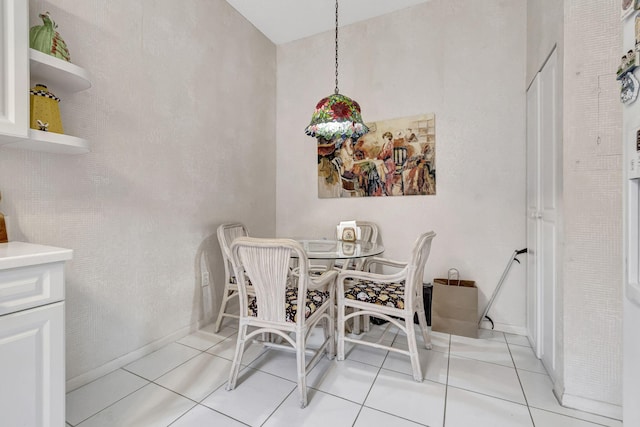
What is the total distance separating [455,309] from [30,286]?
2677mm

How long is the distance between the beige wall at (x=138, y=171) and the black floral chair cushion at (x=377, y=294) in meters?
1.40

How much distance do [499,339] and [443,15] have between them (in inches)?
118

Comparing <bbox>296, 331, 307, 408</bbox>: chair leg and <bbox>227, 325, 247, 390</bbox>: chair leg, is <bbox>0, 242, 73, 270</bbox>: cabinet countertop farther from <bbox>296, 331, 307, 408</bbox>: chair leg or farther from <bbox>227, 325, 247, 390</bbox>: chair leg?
<bbox>296, 331, 307, 408</bbox>: chair leg

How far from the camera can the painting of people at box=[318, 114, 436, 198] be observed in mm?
2729

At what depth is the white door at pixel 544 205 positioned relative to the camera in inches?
67.0

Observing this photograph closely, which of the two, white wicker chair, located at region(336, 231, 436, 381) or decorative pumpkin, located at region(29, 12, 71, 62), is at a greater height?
decorative pumpkin, located at region(29, 12, 71, 62)

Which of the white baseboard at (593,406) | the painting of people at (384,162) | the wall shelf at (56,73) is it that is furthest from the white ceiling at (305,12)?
the white baseboard at (593,406)

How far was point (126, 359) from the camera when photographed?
1931mm

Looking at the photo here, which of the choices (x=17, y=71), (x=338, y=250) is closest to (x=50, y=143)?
(x=17, y=71)

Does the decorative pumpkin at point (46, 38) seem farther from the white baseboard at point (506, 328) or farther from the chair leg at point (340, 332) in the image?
the white baseboard at point (506, 328)

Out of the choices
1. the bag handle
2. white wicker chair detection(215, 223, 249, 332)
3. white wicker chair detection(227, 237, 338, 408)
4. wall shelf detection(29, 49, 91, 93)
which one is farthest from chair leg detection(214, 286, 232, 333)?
the bag handle

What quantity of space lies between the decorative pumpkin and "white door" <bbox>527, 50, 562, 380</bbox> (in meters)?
2.75

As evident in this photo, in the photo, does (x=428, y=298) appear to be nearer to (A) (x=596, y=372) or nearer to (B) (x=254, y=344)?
(A) (x=596, y=372)

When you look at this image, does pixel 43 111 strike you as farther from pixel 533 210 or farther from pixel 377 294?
pixel 533 210
